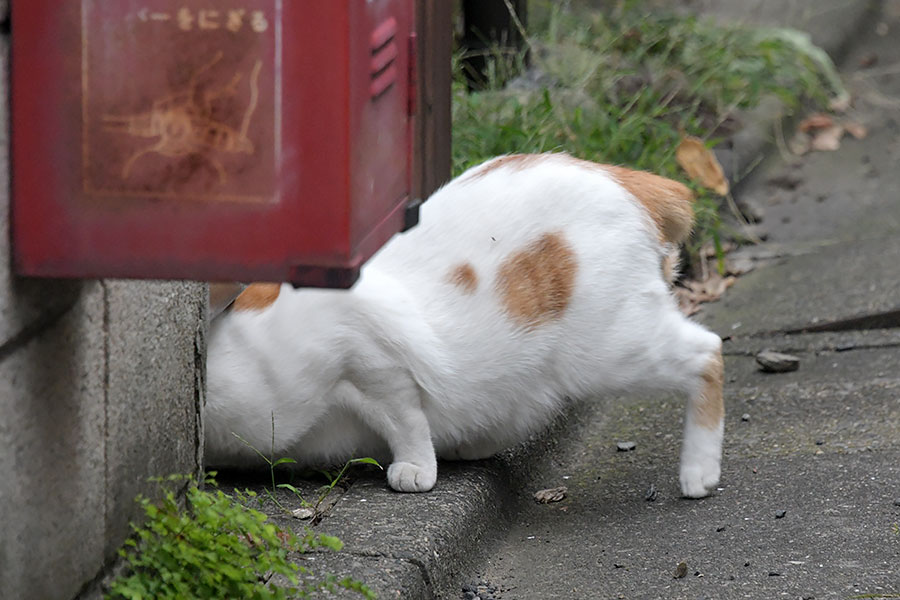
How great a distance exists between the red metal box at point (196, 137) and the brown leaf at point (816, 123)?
17.5 feet

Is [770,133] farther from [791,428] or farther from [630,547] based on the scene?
[630,547]

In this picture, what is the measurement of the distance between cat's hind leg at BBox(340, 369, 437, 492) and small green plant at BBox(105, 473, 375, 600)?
1.93 ft

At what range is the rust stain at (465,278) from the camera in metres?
2.95

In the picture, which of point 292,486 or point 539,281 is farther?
point 539,281

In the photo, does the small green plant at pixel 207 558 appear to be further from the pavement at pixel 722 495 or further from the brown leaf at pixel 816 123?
the brown leaf at pixel 816 123

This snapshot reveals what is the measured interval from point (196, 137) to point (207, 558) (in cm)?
81

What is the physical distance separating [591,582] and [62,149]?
152 cm

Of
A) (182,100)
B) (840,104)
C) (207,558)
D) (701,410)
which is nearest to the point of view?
(182,100)

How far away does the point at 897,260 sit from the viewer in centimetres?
467

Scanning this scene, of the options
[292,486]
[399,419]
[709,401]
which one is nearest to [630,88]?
[709,401]

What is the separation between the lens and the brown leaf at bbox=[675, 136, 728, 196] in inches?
187

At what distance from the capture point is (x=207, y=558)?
2.07 metres

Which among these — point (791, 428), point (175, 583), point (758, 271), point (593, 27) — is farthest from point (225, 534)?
point (593, 27)

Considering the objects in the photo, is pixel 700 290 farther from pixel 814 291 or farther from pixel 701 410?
pixel 701 410
